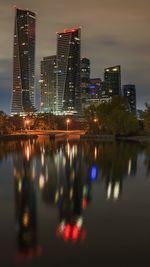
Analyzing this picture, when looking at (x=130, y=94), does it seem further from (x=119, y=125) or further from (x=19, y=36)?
(x=119, y=125)

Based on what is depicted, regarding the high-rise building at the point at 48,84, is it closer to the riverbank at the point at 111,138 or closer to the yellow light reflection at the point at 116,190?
the riverbank at the point at 111,138

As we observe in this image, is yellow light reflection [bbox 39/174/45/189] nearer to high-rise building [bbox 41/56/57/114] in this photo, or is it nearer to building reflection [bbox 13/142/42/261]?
building reflection [bbox 13/142/42/261]

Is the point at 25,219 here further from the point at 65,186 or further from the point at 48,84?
the point at 48,84

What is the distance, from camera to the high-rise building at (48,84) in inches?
6949

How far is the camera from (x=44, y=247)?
10656 millimetres

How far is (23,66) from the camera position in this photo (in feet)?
556

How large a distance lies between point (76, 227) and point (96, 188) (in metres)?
6.87

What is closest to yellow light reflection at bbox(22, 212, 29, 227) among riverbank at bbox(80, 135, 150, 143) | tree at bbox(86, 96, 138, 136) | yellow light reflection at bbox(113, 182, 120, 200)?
yellow light reflection at bbox(113, 182, 120, 200)

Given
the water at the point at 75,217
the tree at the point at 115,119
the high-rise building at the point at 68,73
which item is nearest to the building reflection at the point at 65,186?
the water at the point at 75,217

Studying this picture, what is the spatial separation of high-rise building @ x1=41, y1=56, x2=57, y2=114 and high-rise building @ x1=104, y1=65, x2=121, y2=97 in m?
23.6

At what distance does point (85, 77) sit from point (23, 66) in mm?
28911

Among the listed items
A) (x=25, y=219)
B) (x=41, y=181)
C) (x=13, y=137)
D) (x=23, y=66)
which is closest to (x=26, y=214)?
(x=25, y=219)

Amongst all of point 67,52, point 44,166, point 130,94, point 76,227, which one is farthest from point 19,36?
point 76,227

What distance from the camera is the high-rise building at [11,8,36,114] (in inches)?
6630
